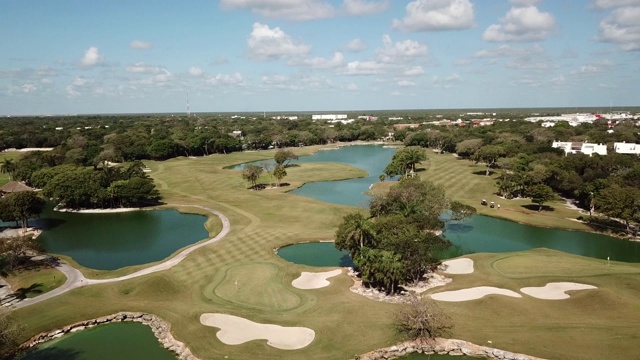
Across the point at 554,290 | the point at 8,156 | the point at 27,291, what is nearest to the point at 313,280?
the point at 554,290

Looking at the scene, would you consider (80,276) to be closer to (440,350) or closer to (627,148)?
(440,350)

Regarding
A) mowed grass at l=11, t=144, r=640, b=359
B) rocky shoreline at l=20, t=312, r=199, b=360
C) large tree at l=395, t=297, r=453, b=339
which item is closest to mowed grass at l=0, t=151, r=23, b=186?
mowed grass at l=11, t=144, r=640, b=359

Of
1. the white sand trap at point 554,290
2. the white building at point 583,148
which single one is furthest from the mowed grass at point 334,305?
the white building at point 583,148

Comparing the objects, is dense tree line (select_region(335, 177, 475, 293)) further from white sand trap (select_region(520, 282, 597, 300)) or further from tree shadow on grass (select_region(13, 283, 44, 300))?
tree shadow on grass (select_region(13, 283, 44, 300))

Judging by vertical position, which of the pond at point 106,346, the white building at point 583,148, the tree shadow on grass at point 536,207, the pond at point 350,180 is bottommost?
the pond at point 106,346

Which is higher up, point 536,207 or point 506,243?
point 536,207

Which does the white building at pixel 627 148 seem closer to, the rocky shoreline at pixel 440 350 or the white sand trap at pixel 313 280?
the white sand trap at pixel 313 280

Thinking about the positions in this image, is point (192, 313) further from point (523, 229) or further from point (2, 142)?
point (2, 142)
